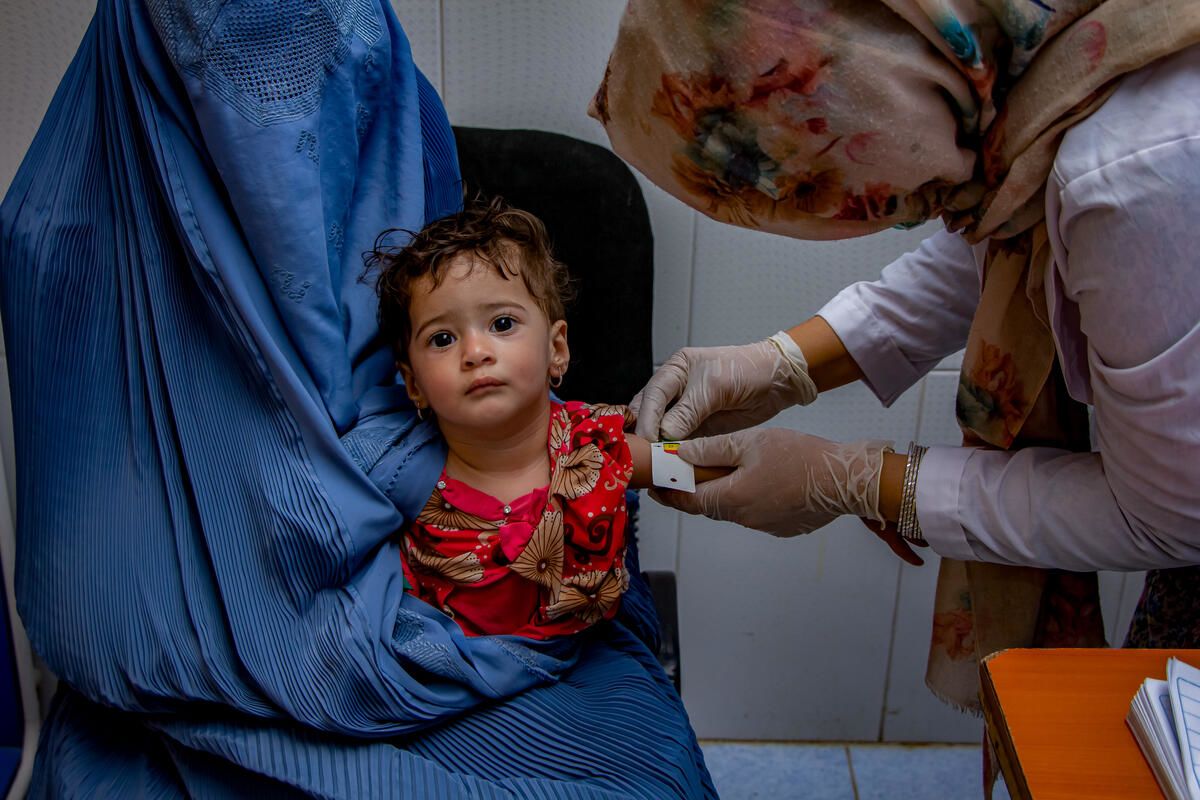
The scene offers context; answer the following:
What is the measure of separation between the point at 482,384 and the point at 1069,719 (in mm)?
586

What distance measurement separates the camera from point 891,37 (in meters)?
0.81

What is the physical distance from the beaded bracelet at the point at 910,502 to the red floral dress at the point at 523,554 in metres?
0.33

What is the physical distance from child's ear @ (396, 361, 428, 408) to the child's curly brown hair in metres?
0.01

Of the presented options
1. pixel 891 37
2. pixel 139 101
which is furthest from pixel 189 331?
pixel 891 37

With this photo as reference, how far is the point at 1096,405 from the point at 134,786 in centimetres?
98

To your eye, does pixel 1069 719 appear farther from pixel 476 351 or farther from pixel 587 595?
pixel 476 351

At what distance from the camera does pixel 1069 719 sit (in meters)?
0.71

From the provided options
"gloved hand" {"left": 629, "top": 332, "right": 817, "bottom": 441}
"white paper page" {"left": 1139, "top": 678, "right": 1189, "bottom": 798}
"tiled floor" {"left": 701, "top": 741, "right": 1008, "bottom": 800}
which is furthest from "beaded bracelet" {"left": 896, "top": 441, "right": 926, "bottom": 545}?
"tiled floor" {"left": 701, "top": 741, "right": 1008, "bottom": 800}

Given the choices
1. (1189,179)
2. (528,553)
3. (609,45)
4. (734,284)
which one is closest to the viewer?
(1189,179)

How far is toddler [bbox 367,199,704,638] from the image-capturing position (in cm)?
98

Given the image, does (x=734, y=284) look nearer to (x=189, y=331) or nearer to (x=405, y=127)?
(x=405, y=127)

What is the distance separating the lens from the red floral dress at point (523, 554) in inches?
38.7

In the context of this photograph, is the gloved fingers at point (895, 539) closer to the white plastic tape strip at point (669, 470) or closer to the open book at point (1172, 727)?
the white plastic tape strip at point (669, 470)

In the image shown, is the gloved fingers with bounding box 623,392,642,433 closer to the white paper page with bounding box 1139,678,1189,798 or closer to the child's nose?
the child's nose
